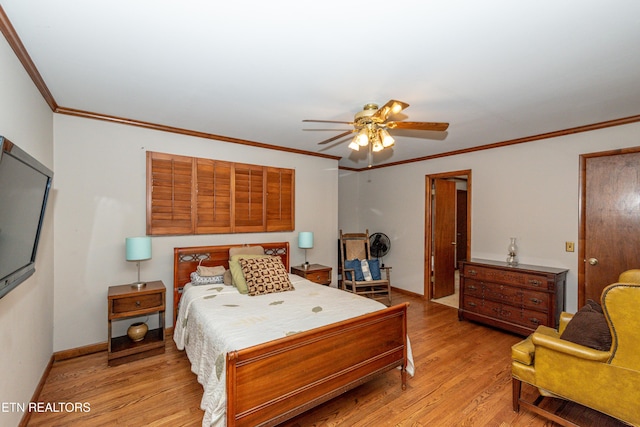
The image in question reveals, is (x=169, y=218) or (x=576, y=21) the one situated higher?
(x=576, y=21)

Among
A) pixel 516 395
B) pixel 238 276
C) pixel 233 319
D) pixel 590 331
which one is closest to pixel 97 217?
pixel 238 276

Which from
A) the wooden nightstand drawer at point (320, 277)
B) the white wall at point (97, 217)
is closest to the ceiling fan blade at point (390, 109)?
the white wall at point (97, 217)

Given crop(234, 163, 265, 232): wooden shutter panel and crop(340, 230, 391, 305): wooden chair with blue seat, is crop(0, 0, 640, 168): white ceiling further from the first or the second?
crop(340, 230, 391, 305): wooden chair with blue seat

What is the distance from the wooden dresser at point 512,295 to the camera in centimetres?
339

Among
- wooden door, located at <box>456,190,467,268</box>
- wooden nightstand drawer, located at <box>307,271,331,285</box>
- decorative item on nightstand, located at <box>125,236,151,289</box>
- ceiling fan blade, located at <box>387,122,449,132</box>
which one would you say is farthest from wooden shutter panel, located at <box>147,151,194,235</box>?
wooden door, located at <box>456,190,467,268</box>

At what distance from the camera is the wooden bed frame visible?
1702mm

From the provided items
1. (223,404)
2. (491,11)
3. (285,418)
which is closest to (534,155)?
(491,11)

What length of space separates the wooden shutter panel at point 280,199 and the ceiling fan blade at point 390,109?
7.54ft

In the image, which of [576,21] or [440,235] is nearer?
[576,21]

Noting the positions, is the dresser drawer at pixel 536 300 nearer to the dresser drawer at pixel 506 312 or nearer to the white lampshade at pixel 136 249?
the dresser drawer at pixel 506 312

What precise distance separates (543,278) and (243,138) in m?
4.06

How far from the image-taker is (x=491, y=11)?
1514 mm

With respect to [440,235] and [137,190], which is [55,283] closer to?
[137,190]

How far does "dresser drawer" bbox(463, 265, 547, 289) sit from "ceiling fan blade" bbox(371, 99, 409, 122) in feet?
8.75
